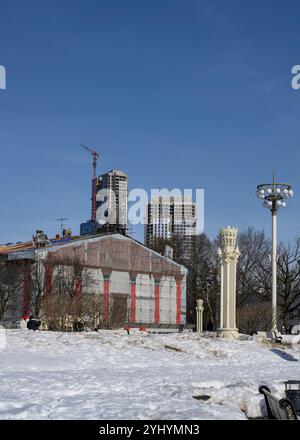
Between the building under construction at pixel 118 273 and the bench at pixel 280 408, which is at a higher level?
the building under construction at pixel 118 273

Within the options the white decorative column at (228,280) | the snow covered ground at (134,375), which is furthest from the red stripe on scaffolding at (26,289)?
the snow covered ground at (134,375)

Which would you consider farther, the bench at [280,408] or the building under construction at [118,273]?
the building under construction at [118,273]

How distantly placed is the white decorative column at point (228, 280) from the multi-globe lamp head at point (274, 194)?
7.04 metres

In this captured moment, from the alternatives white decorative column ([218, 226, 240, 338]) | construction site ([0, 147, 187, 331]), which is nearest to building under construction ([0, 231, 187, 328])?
construction site ([0, 147, 187, 331])

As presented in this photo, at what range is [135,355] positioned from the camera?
97.8 ft

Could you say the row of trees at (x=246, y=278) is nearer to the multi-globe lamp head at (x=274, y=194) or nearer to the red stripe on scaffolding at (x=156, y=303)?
the red stripe on scaffolding at (x=156, y=303)

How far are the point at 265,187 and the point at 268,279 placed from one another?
2894cm

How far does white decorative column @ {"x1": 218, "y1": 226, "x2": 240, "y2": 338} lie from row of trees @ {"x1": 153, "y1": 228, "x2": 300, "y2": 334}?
2562cm

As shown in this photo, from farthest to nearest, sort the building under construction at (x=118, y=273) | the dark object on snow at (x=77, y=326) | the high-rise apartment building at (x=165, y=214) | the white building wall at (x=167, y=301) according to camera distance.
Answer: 1. the high-rise apartment building at (x=165, y=214)
2. the white building wall at (x=167, y=301)
3. the building under construction at (x=118, y=273)
4. the dark object on snow at (x=77, y=326)

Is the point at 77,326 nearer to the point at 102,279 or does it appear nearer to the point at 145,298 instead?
the point at 102,279

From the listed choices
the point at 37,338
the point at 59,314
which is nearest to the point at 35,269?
the point at 59,314

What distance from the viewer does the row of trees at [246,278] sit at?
7338cm

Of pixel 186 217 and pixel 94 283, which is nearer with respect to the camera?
pixel 94 283
